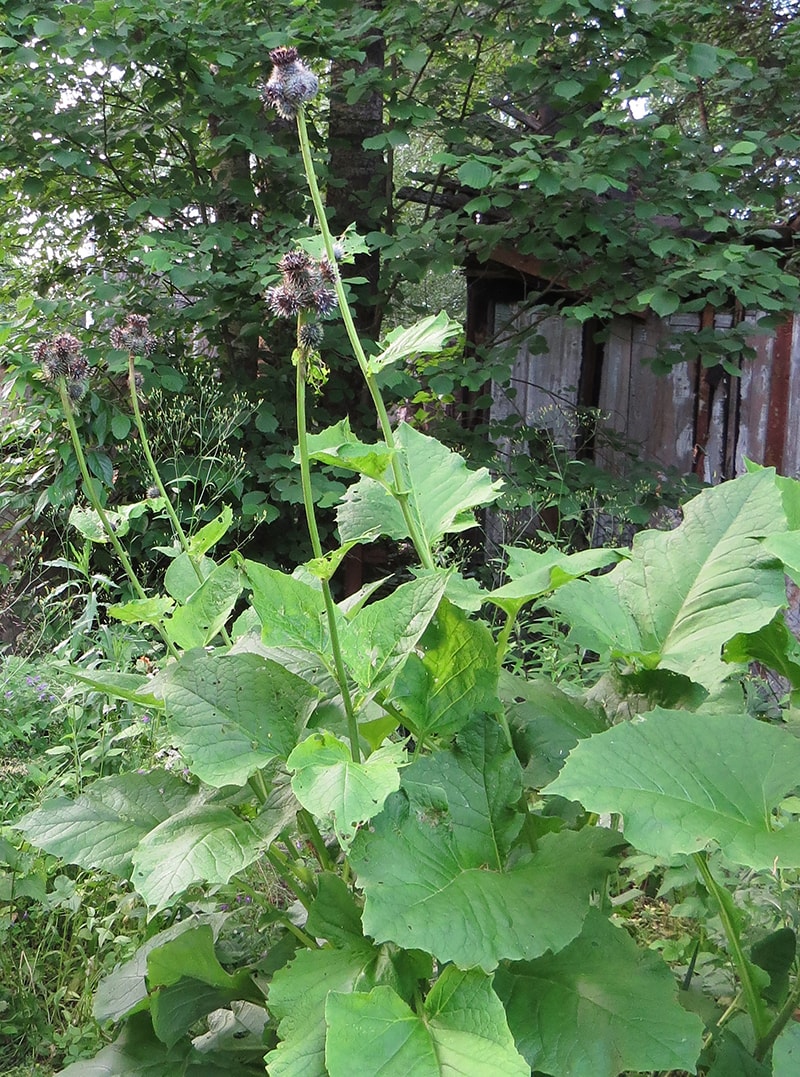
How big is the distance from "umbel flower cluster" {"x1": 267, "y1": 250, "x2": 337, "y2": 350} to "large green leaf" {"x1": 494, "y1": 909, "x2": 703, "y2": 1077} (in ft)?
2.77

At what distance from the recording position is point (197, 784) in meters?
→ 1.31

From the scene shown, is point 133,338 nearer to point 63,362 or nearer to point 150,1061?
point 63,362

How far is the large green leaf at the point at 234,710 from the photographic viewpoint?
1.07 metres

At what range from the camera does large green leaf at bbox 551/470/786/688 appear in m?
1.15

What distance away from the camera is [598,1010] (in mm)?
1009

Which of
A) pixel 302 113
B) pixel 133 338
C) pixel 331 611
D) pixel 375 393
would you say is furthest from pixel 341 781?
pixel 133 338

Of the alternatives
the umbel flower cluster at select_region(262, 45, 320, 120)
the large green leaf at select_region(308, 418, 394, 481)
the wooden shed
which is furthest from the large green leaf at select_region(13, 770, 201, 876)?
the wooden shed

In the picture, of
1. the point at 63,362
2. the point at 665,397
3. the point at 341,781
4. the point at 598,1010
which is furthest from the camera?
the point at 665,397

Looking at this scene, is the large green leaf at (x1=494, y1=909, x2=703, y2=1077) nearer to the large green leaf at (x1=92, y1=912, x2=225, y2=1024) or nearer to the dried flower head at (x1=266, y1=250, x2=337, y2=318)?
the large green leaf at (x1=92, y1=912, x2=225, y2=1024)

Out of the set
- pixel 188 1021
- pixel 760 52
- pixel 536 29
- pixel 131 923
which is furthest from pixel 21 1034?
pixel 760 52

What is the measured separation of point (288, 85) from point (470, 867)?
1.19 meters

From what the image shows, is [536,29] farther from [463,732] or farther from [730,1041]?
[730,1041]

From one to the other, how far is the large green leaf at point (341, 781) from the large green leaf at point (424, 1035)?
17 centimetres

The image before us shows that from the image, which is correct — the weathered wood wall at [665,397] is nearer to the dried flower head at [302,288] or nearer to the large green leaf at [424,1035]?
the dried flower head at [302,288]
